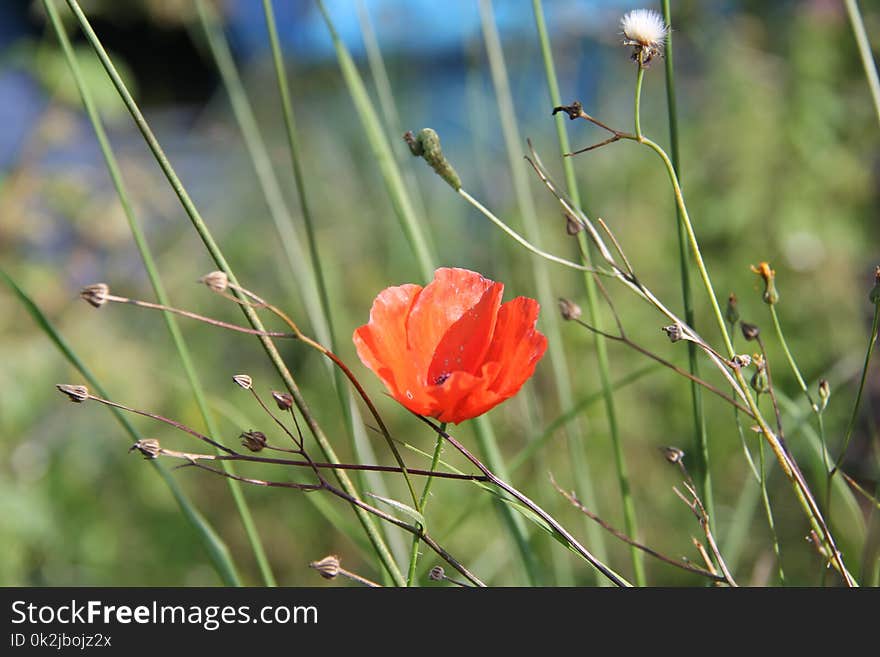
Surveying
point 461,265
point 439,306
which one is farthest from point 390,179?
point 461,265

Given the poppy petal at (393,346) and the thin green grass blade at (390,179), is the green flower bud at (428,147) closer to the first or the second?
the poppy petal at (393,346)

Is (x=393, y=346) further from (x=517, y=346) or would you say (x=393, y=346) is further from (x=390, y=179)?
(x=390, y=179)

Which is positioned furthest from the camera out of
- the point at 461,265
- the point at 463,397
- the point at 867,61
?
the point at 461,265

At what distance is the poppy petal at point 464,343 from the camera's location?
0.37m

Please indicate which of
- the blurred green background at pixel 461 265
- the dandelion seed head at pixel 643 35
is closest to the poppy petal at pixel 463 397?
the dandelion seed head at pixel 643 35

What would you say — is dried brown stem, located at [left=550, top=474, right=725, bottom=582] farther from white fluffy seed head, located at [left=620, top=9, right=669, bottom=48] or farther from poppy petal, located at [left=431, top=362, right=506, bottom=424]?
white fluffy seed head, located at [left=620, top=9, right=669, bottom=48]

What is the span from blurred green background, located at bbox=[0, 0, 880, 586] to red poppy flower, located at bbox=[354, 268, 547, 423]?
23.6 inches

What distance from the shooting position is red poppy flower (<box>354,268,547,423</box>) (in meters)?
0.32

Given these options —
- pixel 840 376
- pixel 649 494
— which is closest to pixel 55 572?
pixel 649 494

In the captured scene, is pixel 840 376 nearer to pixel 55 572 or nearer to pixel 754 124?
pixel 754 124

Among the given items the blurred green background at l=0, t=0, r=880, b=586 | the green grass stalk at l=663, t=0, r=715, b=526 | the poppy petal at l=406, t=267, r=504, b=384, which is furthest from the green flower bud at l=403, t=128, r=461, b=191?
the blurred green background at l=0, t=0, r=880, b=586

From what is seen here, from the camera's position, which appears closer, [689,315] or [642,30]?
[642,30]

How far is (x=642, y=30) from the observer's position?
1.07 feet

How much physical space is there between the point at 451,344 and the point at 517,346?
5cm
